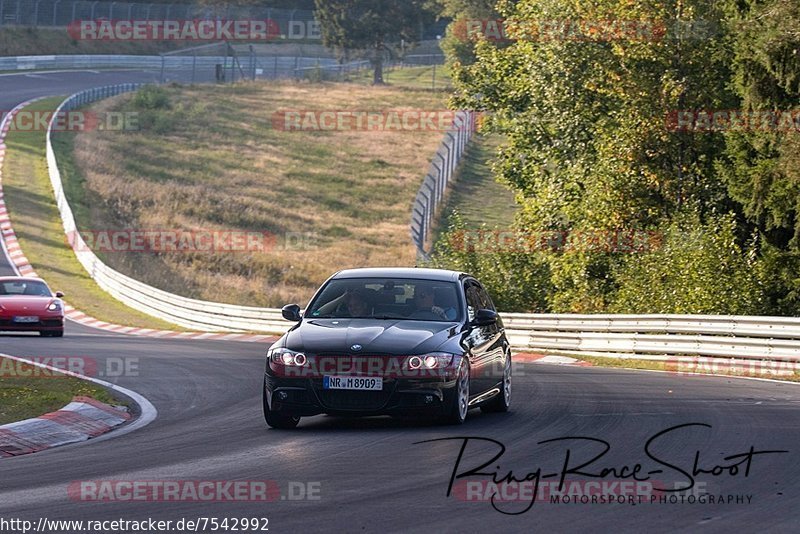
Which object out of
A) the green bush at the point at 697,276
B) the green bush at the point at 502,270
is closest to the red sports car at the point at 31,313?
the green bush at the point at 502,270

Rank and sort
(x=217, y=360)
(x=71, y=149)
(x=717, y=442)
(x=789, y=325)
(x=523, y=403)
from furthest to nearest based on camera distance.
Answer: (x=71, y=149), (x=217, y=360), (x=789, y=325), (x=523, y=403), (x=717, y=442)

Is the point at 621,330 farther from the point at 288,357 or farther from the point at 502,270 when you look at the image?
the point at 288,357

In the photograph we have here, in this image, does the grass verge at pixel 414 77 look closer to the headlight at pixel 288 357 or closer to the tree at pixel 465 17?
the tree at pixel 465 17

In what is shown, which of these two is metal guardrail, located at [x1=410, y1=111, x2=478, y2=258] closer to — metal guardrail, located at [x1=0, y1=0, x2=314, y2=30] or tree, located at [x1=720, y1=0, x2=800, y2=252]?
tree, located at [x1=720, y1=0, x2=800, y2=252]

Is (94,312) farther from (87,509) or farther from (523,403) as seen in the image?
(87,509)

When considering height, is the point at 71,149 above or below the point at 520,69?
below

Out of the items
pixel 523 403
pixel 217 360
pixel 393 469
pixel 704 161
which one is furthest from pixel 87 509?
pixel 704 161

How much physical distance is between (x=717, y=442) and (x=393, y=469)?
2983 millimetres

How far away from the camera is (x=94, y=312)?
1464 inches

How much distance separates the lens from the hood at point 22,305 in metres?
26.5

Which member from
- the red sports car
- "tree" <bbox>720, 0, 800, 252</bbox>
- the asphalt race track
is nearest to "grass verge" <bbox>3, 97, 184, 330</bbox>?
the red sports car

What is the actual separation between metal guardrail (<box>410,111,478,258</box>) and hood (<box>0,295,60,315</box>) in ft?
38.0

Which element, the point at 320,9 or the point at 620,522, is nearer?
the point at 620,522

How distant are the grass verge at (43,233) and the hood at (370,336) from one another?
77.4ft
